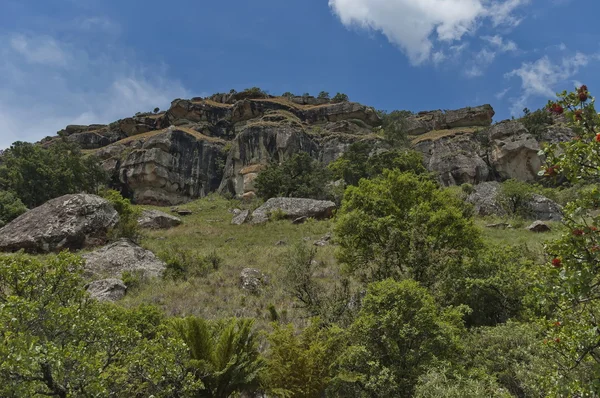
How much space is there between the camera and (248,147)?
50500 mm

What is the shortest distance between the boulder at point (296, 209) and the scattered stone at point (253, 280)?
14.9 m

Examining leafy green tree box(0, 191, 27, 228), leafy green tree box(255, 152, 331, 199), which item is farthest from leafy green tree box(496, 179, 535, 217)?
leafy green tree box(0, 191, 27, 228)

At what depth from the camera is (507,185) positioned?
30.7m

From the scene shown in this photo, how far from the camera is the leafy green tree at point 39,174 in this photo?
35.0 m

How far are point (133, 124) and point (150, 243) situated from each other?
52.6m

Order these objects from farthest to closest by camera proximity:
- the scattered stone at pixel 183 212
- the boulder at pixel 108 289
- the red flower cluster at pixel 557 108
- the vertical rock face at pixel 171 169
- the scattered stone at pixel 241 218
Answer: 1. the vertical rock face at pixel 171 169
2. the scattered stone at pixel 183 212
3. the scattered stone at pixel 241 218
4. the boulder at pixel 108 289
5. the red flower cluster at pixel 557 108

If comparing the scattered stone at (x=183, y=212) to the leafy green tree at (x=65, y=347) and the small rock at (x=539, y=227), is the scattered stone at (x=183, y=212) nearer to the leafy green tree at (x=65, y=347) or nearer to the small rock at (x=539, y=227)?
the small rock at (x=539, y=227)

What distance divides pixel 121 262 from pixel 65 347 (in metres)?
13.5

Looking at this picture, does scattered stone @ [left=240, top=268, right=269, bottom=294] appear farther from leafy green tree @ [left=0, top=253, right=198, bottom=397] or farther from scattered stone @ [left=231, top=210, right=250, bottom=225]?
scattered stone @ [left=231, top=210, right=250, bottom=225]

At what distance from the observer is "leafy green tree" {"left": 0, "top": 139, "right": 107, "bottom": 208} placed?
35000 mm

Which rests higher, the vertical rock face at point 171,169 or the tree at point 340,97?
the tree at point 340,97

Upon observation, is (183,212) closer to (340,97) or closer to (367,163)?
(367,163)

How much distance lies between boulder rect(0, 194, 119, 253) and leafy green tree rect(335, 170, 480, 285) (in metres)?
15.0

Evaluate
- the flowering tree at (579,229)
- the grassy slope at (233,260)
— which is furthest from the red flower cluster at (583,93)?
the grassy slope at (233,260)
